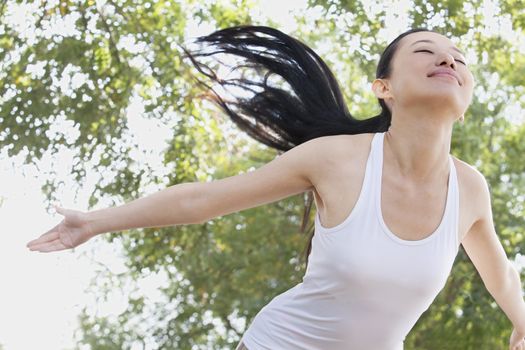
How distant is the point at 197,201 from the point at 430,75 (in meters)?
0.59

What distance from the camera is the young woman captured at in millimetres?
2266

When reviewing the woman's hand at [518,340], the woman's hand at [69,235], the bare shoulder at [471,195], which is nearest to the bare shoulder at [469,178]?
the bare shoulder at [471,195]

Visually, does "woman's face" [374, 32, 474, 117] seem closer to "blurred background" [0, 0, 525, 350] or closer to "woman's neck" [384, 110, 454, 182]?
"woman's neck" [384, 110, 454, 182]

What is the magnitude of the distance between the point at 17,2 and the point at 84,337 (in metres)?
1.89

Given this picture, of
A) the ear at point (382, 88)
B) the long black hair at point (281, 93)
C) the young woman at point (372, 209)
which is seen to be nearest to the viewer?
the young woman at point (372, 209)

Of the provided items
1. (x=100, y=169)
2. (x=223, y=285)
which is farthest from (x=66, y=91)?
(x=223, y=285)

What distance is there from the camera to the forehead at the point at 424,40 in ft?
7.88

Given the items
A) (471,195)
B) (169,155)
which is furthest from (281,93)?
(169,155)

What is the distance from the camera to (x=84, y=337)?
5.83m

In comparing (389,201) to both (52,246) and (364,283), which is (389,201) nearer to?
(364,283)

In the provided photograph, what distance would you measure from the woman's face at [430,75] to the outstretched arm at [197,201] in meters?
0.22

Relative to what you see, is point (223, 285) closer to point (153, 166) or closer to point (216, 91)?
point (153, 166)

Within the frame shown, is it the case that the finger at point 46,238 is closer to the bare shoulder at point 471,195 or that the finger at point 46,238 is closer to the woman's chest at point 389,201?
the woman's chest at point 389,201

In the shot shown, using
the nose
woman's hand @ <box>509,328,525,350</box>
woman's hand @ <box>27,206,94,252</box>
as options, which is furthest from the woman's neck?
woman's hand @ <box>27,206,94,252</box>
